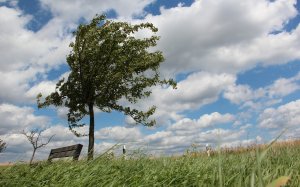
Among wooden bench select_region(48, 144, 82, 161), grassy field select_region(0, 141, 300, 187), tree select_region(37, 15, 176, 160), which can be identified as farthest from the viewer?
tree select_region(37, 15, 176, 160)

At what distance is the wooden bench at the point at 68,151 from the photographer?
8.81 metres

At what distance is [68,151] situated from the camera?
9766mm

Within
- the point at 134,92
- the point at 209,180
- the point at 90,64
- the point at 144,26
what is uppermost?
the point at 144,26

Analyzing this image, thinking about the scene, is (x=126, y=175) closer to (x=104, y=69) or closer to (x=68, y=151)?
(x=68, y=151)

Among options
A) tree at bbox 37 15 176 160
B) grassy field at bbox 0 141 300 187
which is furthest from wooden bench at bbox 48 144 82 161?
tree at bbox 37 15 176 160

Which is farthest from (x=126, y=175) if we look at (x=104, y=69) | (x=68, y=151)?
(x=104, y=69)

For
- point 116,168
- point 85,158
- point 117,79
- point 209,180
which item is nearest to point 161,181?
point 209,180

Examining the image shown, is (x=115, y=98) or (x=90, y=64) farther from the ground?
(x=90, y=64)

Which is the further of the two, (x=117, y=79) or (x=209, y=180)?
(x=117, y=79)

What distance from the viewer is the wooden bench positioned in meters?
8.81

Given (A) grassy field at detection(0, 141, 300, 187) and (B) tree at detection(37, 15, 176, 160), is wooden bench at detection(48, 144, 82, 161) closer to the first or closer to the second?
(A) grassy field at detection(0, 141, 300, 187)

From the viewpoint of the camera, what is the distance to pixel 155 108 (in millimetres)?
23516

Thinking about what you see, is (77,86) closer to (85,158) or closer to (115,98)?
(115,98)

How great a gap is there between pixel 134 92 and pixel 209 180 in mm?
18709
